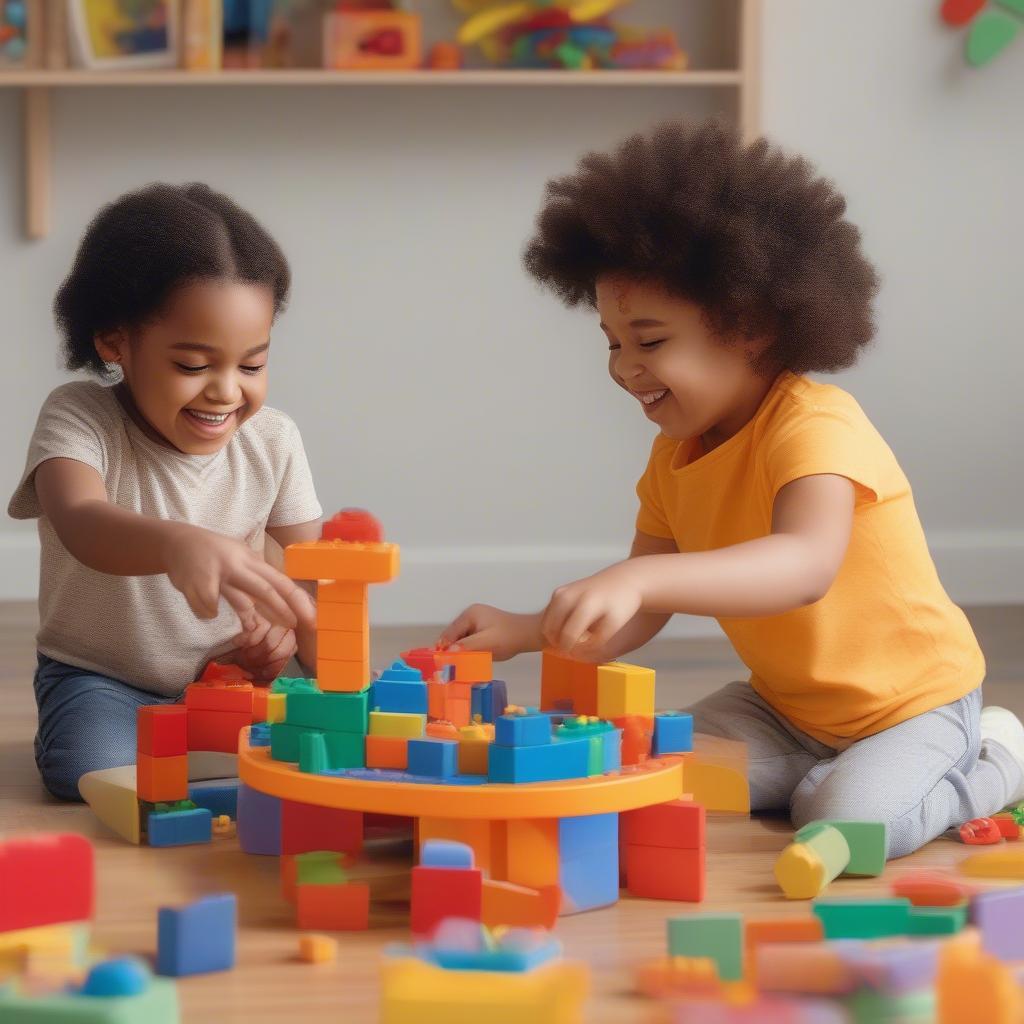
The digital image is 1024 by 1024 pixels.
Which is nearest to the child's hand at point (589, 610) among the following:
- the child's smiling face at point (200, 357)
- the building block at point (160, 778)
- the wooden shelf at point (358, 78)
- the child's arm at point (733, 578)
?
the child's arm at point (733, 578)

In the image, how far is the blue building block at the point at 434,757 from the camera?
2.91 ft

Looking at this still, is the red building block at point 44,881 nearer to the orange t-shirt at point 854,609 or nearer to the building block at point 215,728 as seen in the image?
the building block at point 215,728

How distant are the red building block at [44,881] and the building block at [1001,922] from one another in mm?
463

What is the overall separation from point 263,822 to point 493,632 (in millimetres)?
211

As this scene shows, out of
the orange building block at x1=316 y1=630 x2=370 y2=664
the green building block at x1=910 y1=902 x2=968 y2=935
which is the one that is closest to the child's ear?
the orange building block at x1=316 y1=630 x2=370 y2=664

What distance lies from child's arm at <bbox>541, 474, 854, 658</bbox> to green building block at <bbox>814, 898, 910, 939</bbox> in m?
0.19

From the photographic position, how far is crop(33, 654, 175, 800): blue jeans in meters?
1.20

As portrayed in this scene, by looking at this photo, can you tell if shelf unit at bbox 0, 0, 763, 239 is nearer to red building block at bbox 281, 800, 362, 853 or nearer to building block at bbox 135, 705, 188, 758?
building block at bbox 135, 705, 188, 758

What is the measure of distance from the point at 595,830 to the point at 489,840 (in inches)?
2.5

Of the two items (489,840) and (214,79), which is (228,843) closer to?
(489,840)

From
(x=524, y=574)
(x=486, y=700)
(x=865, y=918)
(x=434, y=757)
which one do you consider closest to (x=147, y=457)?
(x=486, y=700)

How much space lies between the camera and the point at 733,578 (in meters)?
0.96

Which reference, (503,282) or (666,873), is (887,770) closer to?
(666,873)

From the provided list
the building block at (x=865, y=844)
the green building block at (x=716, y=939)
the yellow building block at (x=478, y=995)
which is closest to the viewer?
the yellow building block at (x=478, y=995)
